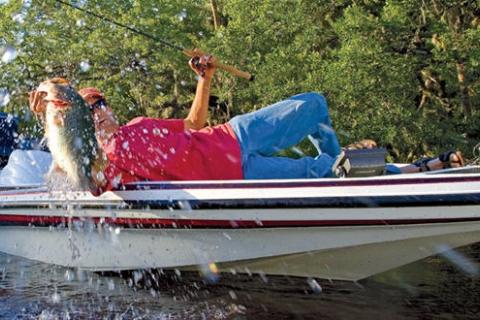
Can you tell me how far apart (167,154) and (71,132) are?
704 millimetres

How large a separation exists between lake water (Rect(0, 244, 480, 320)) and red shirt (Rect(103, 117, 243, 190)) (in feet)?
2.52

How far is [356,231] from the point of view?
12.0 ft

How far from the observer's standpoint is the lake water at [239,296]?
3943mm

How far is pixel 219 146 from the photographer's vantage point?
4.40 meters

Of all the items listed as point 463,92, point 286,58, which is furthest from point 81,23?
point 463,92

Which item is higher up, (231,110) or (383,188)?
(383,188)

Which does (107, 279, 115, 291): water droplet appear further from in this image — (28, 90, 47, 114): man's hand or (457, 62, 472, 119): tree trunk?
(457, 62, 472, 119): tree trunk

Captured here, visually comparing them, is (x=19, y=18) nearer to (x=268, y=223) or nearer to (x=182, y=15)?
(x=182, y=15)

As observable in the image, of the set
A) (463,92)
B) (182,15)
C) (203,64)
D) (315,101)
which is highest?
(182,15)

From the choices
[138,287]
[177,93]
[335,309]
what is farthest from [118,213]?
[177,93]

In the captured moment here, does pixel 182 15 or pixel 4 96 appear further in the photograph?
pixel 182 15

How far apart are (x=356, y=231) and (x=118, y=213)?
1.46m

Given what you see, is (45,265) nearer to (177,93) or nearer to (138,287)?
(138,287)

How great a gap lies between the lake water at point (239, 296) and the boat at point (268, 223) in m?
0.19
